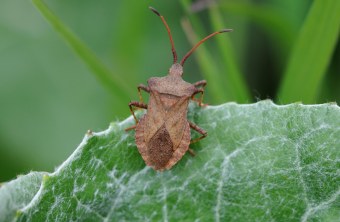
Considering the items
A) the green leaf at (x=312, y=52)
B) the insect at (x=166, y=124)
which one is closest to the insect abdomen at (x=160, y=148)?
the insect at (x=166, y=124)

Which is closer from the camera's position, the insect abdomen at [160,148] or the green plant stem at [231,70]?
the insect abdomen at [160,148]

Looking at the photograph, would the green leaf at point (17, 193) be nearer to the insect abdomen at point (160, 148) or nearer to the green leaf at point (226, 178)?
the green leaf at point (226, 178)

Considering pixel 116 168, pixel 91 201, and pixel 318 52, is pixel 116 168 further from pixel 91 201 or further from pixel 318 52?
pixel 318 52

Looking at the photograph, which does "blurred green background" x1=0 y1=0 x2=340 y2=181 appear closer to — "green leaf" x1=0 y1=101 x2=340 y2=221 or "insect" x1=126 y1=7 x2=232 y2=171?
"insect" x1=126 y1=7 x2=232 y2=171

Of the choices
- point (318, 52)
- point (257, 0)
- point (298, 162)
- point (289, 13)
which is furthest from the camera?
point (257, 0)

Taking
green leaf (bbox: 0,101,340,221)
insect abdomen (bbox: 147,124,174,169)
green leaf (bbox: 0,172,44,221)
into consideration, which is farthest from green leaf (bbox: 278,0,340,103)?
green leaf (bbox: 0,172,44,221)

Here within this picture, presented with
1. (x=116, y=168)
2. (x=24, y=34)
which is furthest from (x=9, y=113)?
(x=116, y=168)

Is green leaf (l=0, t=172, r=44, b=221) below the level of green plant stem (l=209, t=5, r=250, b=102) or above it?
above
